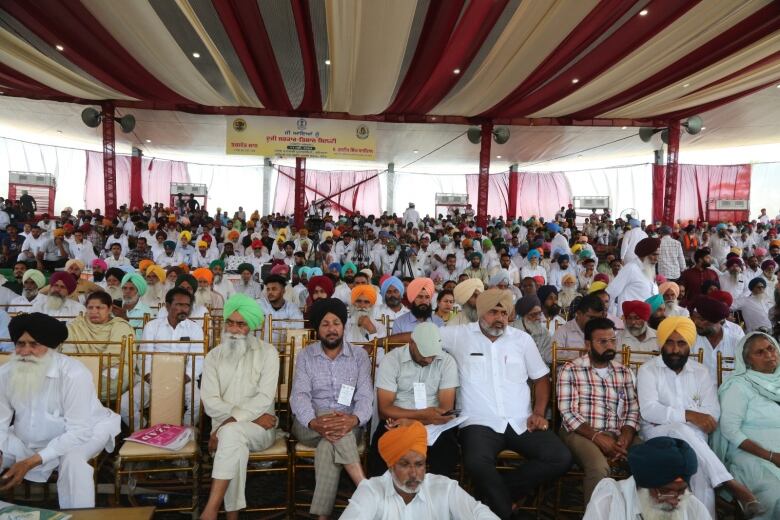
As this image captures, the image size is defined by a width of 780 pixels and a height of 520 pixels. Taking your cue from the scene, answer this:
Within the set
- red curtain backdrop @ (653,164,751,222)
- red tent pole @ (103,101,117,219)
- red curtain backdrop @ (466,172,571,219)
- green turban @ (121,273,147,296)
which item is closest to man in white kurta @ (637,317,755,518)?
green turban @ (121,273,147,296)

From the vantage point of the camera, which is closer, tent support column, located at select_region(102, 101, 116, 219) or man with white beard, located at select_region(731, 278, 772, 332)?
man with white beard, located at select_region(731, 278, 772, 332)

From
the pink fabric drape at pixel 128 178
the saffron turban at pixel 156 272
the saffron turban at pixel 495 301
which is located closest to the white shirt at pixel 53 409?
the saffron turban at pixel 495 301

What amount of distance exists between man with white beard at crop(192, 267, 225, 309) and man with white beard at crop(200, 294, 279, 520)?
267cm

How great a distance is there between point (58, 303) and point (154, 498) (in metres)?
2.68

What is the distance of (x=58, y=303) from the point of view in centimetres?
536

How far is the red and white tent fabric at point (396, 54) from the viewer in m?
7.88

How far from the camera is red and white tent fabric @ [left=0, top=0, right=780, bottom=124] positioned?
7.88 m

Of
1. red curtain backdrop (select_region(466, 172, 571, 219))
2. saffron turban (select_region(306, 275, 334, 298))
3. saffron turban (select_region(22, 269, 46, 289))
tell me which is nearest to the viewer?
saffron turban (select_region(306, 275, 334, 298))

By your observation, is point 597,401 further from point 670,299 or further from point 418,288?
point 670,299

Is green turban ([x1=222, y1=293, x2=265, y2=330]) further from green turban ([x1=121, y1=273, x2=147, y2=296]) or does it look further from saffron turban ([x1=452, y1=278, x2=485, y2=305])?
green turban ([x1=121, y1=273, x2=147, y2=296])

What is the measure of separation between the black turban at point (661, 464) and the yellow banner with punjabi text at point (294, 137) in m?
11.3

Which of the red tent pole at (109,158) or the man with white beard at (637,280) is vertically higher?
the red tent pole at (109,158)

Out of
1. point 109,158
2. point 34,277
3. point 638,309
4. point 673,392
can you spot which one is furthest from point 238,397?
point 109,158

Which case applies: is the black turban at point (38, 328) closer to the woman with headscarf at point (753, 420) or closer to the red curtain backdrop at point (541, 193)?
the woman with headscarf at point (753, 420)
